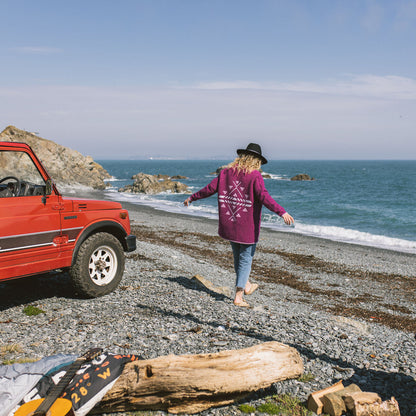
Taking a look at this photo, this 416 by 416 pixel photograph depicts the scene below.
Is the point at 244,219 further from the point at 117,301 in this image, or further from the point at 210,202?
the point at 210,202

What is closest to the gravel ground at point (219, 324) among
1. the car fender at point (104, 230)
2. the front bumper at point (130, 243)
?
the front bumper at point (130, 243)

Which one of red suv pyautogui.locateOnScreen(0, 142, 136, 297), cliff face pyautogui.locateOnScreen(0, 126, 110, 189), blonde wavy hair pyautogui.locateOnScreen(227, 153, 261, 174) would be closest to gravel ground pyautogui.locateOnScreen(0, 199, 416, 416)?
red suv pyautogui.locateOnScreen(0, 142, 136, 297)

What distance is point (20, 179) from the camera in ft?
20.2

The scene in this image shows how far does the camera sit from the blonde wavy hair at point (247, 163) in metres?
6.37

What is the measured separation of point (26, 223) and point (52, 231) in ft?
1.56

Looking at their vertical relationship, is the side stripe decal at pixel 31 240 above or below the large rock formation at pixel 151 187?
above

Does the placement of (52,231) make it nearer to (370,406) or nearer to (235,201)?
(235,201)

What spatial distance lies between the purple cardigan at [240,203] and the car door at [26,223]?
8.40 feet

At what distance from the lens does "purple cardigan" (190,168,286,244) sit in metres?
6.32

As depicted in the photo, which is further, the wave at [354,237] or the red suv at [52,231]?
the wave at [354,237]

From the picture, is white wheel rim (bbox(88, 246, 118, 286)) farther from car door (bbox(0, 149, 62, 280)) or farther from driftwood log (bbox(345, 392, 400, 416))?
driftwood log (bbox(345, 392, 400, 416))

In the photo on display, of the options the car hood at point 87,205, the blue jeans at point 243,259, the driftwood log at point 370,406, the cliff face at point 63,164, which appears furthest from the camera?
the cliff face at point 63,164

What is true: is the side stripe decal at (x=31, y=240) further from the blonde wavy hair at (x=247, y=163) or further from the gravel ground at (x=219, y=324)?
the blonde wavy hair at (x=247, y=163)

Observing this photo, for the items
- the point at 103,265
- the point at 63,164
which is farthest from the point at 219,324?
the point at 63,164
